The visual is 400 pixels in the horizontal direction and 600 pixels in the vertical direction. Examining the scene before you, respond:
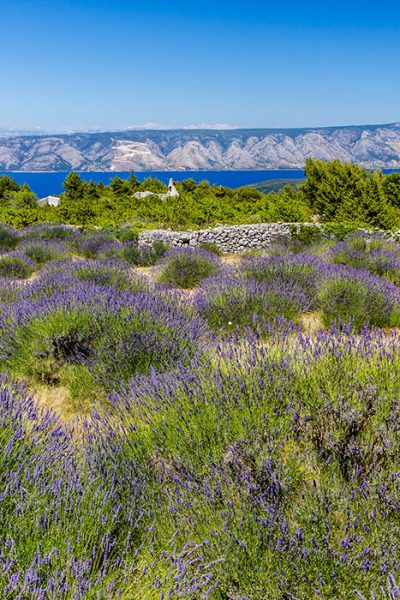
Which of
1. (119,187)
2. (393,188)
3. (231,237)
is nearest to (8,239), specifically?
(231,237)

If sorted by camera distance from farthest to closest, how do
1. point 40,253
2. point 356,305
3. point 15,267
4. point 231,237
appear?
point 231,237 → point 40,253 → point 15,267 → point 356,305

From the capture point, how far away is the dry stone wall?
12.7 metres

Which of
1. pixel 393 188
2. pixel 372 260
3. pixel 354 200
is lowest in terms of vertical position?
pixel 372 260

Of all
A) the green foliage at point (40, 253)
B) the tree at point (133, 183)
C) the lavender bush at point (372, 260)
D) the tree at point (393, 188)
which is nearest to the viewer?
the lavender bush at point (372, 260)

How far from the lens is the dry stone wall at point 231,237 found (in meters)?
12.7

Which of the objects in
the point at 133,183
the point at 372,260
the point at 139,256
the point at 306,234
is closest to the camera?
the point at 372,260

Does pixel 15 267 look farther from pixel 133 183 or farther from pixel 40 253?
pixel 133 183

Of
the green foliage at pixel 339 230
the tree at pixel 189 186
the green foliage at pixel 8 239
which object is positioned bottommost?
the green foliage at pixel 8 239

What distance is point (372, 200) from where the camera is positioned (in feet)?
Answer: 62.1

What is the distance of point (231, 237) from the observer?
13055 mm

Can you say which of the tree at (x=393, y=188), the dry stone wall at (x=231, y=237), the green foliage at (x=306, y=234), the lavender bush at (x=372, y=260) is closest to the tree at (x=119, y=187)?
the tree at (x=393, y=188)

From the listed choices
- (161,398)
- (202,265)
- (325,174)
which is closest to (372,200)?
(325,174)

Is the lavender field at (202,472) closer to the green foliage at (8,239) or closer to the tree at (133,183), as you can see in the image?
the green foliage at (8,239)

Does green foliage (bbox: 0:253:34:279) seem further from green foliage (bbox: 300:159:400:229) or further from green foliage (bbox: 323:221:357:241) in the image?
green foliage (bbox: 300:159:400:229)
